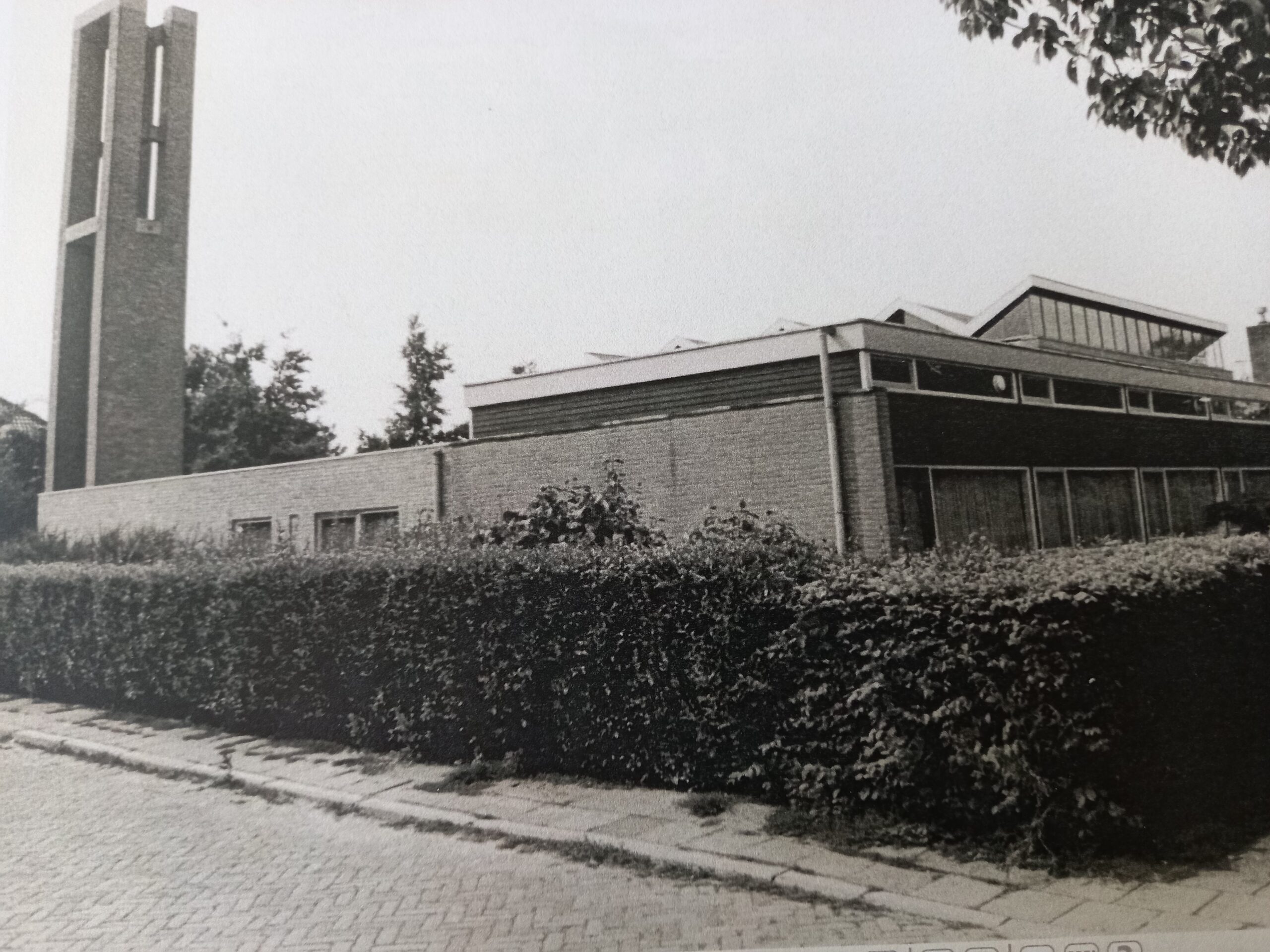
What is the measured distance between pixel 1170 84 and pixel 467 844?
6.48 metres

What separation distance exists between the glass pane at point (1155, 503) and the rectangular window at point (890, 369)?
23.5 feet

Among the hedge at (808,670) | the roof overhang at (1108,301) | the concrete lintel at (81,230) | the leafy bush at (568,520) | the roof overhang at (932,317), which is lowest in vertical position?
→ the hedge at (808,670)

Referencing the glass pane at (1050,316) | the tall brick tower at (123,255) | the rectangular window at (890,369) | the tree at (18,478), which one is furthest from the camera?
the rectangular window at (890,369)

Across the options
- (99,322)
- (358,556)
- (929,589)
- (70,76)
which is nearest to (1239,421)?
(929,589)

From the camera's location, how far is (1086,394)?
1766 cm

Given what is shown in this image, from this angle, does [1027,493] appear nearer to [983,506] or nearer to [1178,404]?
[983,506]

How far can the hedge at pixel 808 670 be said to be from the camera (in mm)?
4445

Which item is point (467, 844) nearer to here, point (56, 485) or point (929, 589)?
point (929, 589)

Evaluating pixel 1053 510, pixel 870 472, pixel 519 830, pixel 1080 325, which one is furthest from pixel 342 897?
pixel 1080 325

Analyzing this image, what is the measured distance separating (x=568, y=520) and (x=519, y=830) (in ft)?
17.7

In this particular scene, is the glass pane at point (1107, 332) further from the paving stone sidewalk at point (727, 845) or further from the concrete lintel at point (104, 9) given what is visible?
the concrete lintel at point (104, 9)

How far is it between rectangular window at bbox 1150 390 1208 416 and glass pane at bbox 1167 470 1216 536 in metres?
1.34

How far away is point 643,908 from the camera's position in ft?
13.7

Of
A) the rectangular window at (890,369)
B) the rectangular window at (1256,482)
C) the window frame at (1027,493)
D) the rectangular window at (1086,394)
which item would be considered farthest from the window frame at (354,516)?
the rectangular window at (1256,482)
